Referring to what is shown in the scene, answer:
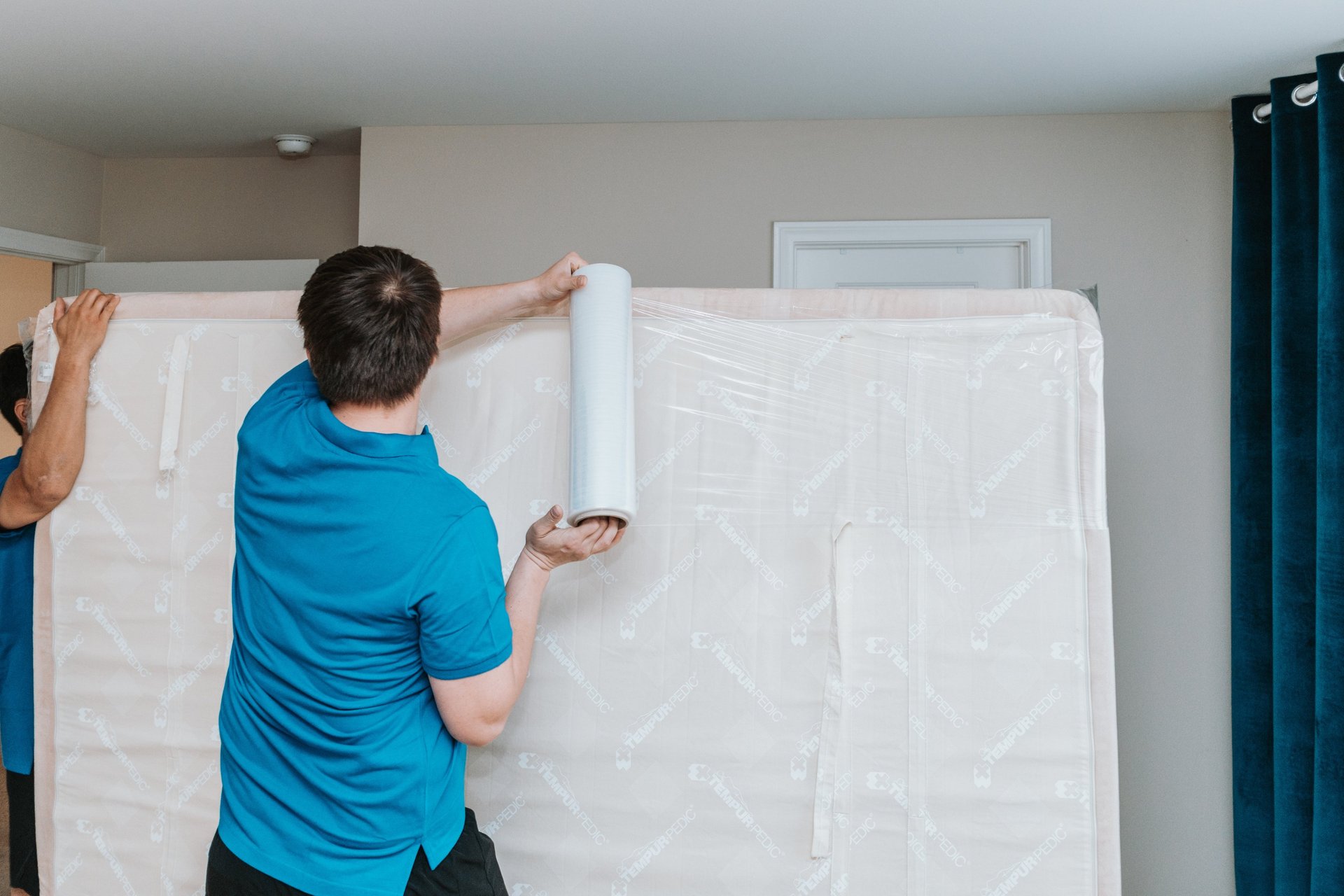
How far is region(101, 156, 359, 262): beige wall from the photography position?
10.5ft

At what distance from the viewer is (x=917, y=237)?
8.71 ft

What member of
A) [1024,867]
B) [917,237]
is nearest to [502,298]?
[1024,867]

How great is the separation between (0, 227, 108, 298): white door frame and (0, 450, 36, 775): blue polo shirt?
1788mm

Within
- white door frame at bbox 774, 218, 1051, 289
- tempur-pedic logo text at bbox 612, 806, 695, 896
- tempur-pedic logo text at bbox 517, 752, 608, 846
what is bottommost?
tempur-pedic logo text at bbox 612, 806, 695, 896

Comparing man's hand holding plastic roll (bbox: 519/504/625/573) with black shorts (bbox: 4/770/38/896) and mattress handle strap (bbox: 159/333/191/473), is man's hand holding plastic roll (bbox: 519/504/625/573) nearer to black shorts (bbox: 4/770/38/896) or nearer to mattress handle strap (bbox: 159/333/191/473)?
mattress handle strap (bbox: 159/333/191/473)

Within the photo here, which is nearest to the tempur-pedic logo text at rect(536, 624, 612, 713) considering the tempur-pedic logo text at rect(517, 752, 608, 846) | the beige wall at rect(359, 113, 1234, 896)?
the tempur-pedic logo text at rect(517, 752, 608, 846)

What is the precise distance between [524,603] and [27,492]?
3.16 feet

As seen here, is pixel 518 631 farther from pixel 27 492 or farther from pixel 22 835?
pixel 22 835

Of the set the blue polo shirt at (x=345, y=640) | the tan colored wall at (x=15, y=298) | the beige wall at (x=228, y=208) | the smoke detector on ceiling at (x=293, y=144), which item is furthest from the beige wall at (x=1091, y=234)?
the tan colored wall at (x=15, y=298)

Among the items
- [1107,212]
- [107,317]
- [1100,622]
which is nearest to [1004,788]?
[1100,622]

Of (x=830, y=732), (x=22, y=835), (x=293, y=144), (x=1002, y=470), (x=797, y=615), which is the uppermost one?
(x=293, y=144)

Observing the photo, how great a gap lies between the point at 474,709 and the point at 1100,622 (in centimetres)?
91

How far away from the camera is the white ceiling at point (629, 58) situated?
196cm

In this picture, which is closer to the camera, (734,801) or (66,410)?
(734,801)
